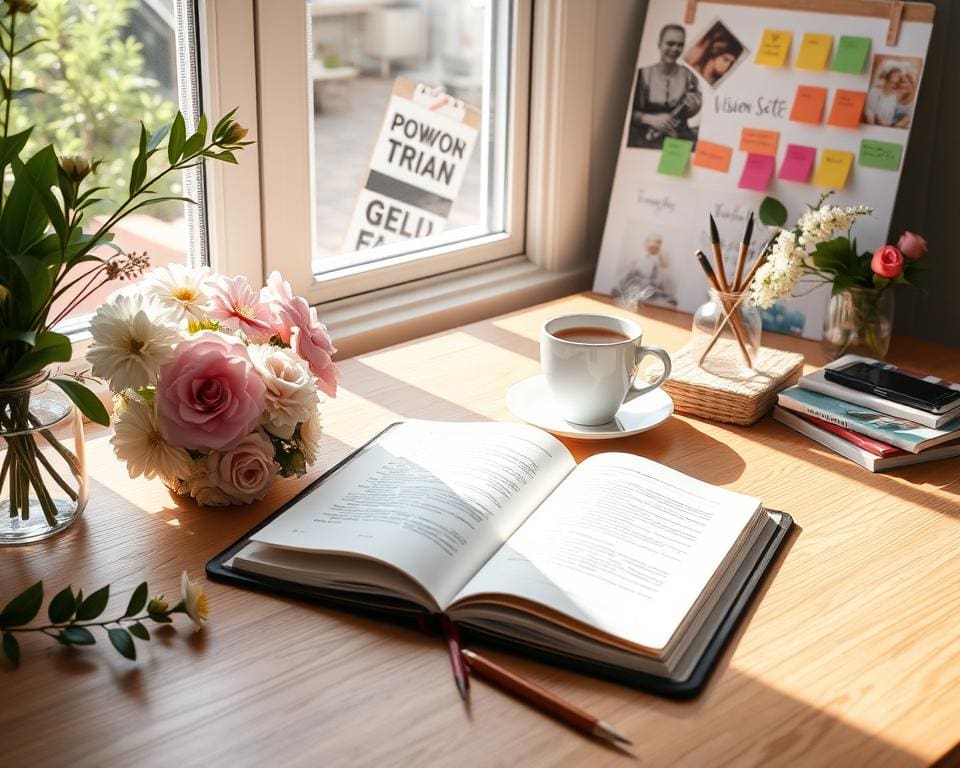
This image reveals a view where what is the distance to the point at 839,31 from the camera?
1.52 metres

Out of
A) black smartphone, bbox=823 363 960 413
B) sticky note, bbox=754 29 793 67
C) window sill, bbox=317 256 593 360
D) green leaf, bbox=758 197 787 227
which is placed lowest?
window sill, bbox=317 256 593 360

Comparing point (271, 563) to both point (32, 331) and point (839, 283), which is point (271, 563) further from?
point (839, 283)

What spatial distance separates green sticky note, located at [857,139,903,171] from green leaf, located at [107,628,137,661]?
114cm

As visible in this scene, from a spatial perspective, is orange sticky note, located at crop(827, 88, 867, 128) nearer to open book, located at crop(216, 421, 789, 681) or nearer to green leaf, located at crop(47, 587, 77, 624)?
open book, located at crop(216, 421, 789, 681)

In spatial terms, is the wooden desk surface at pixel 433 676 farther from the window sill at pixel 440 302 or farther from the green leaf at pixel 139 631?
the window sill at pixel 440 302

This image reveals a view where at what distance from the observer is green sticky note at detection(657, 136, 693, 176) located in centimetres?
165

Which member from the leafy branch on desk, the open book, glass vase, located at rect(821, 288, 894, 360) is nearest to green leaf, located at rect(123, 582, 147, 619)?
the leafy branch on desk

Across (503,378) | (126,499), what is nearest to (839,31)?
(503,378)

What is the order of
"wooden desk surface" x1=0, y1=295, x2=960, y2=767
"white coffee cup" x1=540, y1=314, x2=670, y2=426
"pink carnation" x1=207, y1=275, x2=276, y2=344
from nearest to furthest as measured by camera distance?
"wooden desk surface" x1=0, y1=295, x2=960, y2=767
"pink carnation" x1=207, y1=275, x2=276, y2=344
"white coffee cup" x1=540, y1=314, x2=670, y2=426

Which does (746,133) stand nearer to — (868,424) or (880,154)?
(880,154)

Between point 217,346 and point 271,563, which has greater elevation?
point 217,346

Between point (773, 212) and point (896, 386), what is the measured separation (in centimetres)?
40

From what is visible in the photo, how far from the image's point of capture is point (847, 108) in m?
1.51

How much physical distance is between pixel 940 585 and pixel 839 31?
2.85 ft
